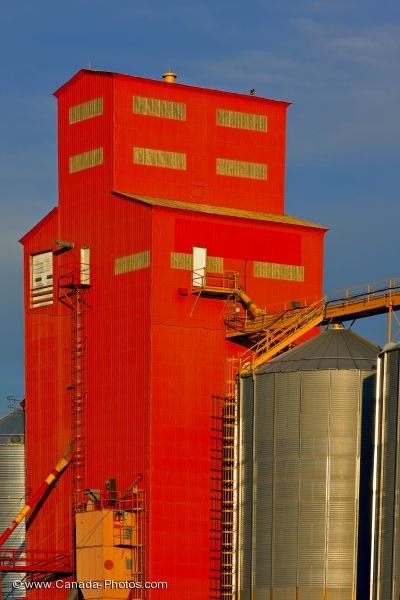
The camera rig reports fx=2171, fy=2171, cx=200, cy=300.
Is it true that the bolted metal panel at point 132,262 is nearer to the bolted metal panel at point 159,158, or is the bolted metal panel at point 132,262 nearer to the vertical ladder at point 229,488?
the bolted metal panel at point 159,158

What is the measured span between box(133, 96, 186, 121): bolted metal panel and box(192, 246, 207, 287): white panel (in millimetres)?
8976

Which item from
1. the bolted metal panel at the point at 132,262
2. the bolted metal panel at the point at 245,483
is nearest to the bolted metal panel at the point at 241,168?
the bolted metal panel at the point at 132,262

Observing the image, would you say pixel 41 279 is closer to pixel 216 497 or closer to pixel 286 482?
pixel 216 497

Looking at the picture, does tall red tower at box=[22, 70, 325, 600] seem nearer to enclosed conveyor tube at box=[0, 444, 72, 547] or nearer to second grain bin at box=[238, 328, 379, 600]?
enclosed conveyor tube at box=[0, 444, 72, 547]

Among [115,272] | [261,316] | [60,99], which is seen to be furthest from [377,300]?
[60,99]

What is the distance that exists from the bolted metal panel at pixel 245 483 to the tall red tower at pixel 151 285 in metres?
4.41

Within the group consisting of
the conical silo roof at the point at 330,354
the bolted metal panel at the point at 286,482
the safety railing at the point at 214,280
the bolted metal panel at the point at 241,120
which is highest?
the bolted metal panel at the point at 241,120

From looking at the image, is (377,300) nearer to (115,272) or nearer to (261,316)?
(261,316)

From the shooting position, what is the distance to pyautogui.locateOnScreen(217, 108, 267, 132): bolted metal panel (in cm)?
13075

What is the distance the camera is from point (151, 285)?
122 metres

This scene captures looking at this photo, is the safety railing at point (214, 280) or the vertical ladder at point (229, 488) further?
the safety railing at point (214, 280)

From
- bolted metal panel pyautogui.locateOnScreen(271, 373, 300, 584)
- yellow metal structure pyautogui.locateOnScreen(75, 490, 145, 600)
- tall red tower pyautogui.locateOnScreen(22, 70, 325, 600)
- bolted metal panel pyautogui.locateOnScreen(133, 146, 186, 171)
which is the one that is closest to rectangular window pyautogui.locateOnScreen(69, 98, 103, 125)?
tall red tower pyautogui.locateOnScreen(22, 70, 325, 600)

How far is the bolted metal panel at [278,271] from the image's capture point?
12756 cm

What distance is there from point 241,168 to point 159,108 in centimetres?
672
